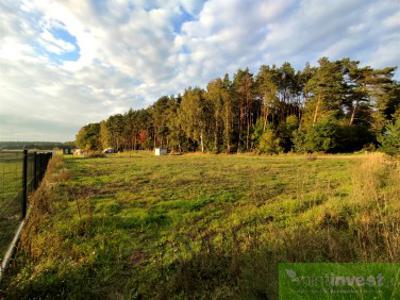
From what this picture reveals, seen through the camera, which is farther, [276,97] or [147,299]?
[276,97]

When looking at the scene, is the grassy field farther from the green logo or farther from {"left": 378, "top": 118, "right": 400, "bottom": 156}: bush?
{"left": 378, "top": 118, "right": 400, "bottom": 156}: bush

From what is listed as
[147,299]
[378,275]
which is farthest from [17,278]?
[378,275]

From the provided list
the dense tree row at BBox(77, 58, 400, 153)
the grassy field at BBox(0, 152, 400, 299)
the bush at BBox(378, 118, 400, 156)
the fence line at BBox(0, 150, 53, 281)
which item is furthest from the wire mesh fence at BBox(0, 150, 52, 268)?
the dense tree row at BBox(77, 58, 400, 153)

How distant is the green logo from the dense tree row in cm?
3207

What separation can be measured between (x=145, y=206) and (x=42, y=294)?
405 centimetres

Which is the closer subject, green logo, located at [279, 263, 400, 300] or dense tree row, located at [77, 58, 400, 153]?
green logo, located at [279, 263, 400, 300]

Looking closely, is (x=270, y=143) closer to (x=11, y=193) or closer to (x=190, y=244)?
(x=190, y=244)

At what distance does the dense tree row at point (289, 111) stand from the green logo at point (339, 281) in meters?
32.1

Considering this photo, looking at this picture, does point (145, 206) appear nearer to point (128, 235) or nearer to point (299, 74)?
point (128, 235)

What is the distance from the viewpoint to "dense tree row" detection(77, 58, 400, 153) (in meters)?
35.9

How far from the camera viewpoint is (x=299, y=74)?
45125 mm

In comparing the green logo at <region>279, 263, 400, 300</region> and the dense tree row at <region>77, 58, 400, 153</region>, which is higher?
the dense tree row at <region>77, 58, 400, 153</region>

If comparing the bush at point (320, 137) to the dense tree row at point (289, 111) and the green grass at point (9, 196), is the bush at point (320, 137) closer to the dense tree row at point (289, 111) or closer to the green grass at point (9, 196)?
the dense tree row at point (289, 111)

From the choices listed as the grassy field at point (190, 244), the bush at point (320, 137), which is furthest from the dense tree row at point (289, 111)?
the grassy field at point (190, 244)
